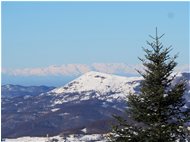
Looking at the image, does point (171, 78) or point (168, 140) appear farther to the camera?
point (171, 78)

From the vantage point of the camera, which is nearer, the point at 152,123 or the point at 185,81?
the point at 152,123

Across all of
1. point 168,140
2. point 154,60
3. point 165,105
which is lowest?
point 168,140

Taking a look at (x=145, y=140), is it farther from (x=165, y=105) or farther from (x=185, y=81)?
(x=185, y=81)

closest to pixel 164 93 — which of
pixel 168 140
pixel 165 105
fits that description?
pixel 165 105

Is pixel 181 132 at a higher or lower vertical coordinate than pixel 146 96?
lower

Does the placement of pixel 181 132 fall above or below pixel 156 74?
below

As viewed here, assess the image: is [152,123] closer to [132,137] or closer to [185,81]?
[132,137]
